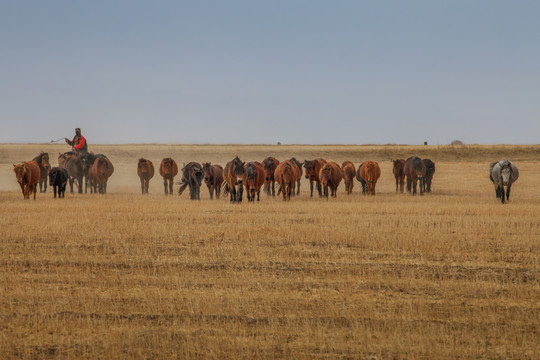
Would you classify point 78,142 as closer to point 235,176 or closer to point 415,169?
point 235,176

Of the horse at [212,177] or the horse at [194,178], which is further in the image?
the horse at [212,177]

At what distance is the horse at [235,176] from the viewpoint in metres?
22.3

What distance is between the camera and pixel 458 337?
6527mm

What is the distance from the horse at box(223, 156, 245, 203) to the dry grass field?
17.1ft

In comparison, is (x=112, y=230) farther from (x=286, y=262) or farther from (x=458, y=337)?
(x=458, y=337)

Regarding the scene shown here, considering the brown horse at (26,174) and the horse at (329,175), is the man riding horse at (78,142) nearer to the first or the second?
the brown horse at (26,174)

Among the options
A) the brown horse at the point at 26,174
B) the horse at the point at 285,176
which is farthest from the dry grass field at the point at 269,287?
the horse at the point at 285,176

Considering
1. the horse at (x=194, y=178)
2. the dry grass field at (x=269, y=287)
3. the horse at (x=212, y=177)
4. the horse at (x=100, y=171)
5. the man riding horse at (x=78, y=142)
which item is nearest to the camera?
the dry grass field at (x=269, y=287)

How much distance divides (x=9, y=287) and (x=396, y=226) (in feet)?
30.7

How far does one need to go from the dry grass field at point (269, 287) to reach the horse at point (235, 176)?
17.1 feet

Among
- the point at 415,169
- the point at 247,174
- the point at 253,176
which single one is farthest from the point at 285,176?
the point at 415,169

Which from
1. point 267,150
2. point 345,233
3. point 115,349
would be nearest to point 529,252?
point 345,233

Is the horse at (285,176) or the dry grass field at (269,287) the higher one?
the horse at (285,176)

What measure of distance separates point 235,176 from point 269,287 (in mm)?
14624
